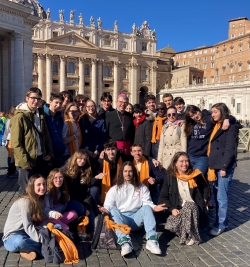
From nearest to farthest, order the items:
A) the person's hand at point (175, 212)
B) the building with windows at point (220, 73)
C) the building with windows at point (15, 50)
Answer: the person's hand at point (175, 212), the building with windows at point (15, 50), the building with windows at point (220, 73)

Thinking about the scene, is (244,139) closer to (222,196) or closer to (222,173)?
(222,196)

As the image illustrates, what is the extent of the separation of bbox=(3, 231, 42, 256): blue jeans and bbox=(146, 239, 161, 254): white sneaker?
1.29 m

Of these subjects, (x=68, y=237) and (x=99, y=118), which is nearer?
(x=68, y=237)

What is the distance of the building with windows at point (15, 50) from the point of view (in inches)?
653

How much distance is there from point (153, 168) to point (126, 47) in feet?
166

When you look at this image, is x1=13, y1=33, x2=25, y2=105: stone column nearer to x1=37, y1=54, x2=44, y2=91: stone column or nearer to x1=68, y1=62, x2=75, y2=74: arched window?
x1=37, y1=54, x2=44, y2=91: stone column

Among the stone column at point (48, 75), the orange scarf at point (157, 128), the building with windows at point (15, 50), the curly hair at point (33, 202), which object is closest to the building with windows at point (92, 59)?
the stone column at point (48, 75)

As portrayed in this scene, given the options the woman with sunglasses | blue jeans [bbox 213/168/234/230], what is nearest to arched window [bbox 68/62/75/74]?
the woman with sunglasses

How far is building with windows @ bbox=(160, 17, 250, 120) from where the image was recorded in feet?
129

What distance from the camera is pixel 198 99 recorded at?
44844 millimetres

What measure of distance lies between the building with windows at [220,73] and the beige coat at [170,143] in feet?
115

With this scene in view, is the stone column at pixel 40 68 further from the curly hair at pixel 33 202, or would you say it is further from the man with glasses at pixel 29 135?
the curly hair at pixel 33 202

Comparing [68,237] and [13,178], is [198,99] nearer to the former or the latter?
[13,178]

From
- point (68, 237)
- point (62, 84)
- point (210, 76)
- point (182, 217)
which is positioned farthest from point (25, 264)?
point (210, 76)
